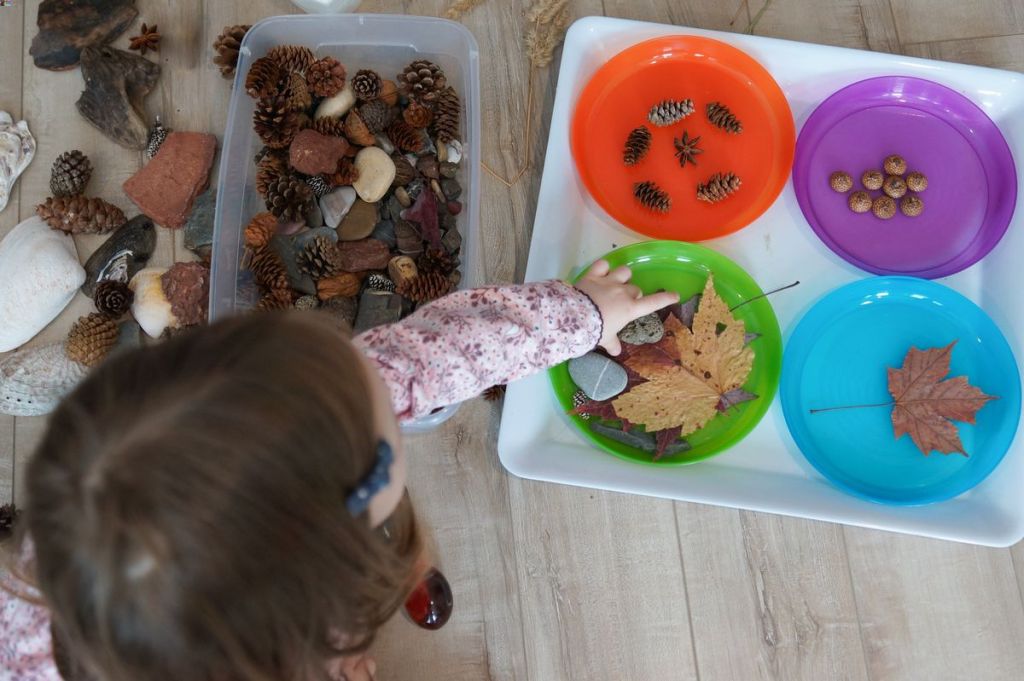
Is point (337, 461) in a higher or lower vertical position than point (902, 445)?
higher

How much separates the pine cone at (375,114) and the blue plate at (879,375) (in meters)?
0.56

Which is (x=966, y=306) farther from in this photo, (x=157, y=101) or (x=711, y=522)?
(x=157, y=101)

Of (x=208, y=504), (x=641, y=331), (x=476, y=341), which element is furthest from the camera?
(x=641, y=331)

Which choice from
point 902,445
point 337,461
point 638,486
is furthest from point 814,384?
point 337,461

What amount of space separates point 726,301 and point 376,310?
0.42m

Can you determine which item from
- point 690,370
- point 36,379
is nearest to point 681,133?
point 690,370

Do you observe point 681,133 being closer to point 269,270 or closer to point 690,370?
point 690,370

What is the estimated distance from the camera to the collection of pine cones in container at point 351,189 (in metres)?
0.84

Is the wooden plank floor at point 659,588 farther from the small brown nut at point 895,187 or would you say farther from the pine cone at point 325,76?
the small brown nut at point 895,187

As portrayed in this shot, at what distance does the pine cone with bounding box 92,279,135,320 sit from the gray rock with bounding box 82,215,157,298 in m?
0.03

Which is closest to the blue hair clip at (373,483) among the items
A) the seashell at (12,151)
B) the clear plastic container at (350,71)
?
the clear plastic container at (350,71)

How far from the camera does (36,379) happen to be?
2.91 feet

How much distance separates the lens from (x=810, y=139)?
0.89 m

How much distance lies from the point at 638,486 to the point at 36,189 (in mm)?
873
